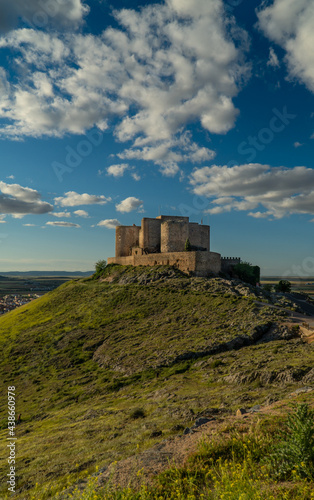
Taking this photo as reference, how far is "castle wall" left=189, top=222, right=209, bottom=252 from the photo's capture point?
55438mm

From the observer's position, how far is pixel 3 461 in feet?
39.4

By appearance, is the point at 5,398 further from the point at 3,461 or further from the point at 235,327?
the point at 235,327

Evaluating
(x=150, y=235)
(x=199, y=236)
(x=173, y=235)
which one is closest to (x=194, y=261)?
(x=173, y=235)

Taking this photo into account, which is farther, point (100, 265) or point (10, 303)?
point (10, 303)

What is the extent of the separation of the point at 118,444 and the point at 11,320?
5253cm

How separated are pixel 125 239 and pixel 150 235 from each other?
7.49 metres

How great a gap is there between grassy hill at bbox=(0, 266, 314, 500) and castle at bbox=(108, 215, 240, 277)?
9.59 feet

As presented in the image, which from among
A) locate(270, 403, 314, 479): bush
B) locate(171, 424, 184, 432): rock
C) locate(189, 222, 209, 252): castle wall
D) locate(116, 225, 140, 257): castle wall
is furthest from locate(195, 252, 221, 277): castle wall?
locate(270, 403, 314, 479): bush

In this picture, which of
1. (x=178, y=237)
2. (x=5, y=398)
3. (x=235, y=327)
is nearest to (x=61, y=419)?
(x=5, y=398)

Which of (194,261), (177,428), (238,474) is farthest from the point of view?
(194,261)

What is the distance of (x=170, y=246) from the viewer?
172 feet

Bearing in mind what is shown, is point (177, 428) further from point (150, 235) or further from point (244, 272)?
point (150, 235)

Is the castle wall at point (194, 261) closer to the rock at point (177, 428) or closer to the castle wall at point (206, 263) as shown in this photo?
the castle wall at point (206, 263)

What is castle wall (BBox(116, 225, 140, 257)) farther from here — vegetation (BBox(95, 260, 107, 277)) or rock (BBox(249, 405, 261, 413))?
rock (BBox(249, 405, 261, 413))
